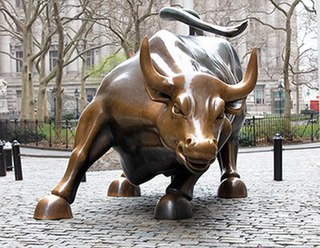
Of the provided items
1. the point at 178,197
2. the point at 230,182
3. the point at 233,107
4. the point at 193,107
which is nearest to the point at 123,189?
the point at 230,182

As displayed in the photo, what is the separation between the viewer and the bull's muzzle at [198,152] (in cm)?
520

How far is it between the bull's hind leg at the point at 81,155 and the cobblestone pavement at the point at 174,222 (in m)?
0.17

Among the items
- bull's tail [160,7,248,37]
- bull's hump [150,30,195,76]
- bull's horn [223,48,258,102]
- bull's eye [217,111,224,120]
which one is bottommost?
bull's eye [217,111,224,120]

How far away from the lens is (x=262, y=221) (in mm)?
6594

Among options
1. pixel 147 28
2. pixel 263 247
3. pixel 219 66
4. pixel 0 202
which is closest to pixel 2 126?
pixel 147 28

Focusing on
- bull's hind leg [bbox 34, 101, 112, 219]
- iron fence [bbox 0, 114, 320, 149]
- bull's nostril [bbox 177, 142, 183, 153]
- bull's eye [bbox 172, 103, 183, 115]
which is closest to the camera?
bull's nostril [bbox 177, 142, 183, 153]

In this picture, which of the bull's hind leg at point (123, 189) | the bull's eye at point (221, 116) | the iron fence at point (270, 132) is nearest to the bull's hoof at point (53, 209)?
the bull's hind leg at point (123, 189)

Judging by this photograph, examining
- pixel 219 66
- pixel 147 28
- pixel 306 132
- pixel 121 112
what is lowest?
pixel 306 132

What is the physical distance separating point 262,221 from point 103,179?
5776mm

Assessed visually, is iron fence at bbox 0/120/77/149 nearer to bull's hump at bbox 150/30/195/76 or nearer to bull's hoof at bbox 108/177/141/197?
bull's hoof at bbox 108/177/141/197

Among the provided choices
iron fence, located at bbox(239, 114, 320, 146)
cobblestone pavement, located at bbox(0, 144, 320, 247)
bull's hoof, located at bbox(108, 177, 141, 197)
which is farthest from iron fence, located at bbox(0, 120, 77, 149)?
bull's hoof, located at bbox(108, 177, 141, 197)

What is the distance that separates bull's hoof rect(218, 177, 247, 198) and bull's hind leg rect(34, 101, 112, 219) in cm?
235

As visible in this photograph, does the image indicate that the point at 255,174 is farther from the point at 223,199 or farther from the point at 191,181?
the point at 191,181

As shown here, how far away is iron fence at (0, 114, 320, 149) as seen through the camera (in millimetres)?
26598
